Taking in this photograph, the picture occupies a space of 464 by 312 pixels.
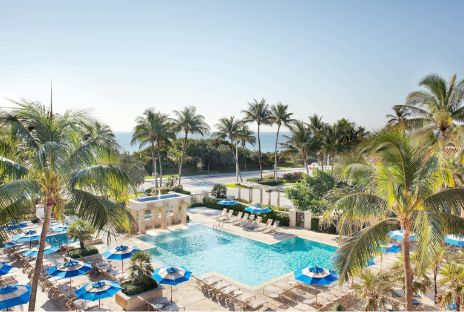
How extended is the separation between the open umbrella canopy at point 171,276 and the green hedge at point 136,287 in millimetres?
564

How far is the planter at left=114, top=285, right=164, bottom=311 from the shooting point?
13.6 meters

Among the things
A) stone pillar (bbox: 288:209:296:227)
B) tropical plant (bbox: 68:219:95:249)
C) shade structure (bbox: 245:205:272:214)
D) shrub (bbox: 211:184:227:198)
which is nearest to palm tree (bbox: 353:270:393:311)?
tropical plant (bbox: 68:219:95:249)

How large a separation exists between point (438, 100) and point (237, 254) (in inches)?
545

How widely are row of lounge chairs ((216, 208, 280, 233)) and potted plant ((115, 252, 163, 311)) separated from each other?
1181 cm

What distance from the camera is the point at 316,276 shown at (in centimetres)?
1361

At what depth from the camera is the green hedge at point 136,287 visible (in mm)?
13878

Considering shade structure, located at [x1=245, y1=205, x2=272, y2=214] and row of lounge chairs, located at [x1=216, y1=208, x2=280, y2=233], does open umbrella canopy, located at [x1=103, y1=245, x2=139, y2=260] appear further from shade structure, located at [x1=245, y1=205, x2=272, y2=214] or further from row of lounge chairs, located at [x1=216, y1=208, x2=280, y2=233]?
shade structure, located at [x1=245, y1=205, x2=272, y2=214]

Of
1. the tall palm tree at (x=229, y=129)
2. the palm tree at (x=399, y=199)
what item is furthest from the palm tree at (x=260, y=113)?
the palm tree at (x=399, y=199)

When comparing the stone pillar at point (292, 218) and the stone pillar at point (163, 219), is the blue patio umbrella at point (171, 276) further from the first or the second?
the stone pillar at point (292, 218)

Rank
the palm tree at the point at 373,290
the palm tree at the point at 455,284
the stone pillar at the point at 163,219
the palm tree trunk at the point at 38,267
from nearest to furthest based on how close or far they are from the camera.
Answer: the palm tree trunk at the point at 38,267 → the palm tree at the point at 455,284 → the palm tree at the point at 373,290 → the stone pillar at the point at 163,219

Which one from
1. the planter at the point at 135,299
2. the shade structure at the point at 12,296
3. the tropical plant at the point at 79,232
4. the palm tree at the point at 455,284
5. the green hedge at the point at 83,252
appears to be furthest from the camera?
the tropical plant at the point at 79,232

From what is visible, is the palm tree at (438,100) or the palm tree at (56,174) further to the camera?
the palm tree at (438,100)

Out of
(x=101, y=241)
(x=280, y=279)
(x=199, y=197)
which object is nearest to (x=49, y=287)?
(x=101, y=241)

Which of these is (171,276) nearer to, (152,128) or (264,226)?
(264,226)
